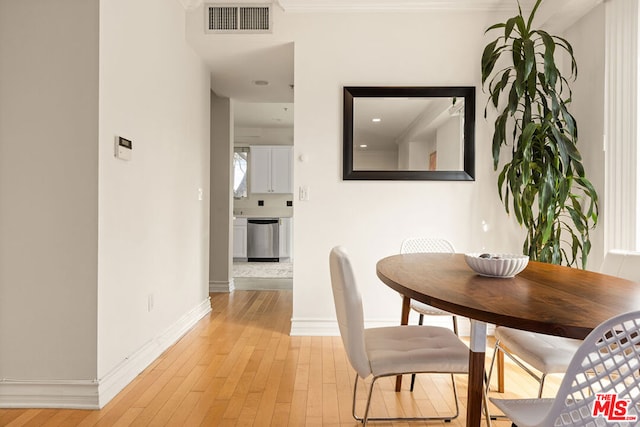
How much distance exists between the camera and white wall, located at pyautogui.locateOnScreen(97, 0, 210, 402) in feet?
7.40

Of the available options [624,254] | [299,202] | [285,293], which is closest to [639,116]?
[624,254]

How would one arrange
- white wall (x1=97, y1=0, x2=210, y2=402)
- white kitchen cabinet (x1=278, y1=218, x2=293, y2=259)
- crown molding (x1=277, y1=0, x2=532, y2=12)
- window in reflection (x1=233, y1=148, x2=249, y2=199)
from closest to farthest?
white wall (x1=97, y1=0, x2=210, y2=402) → crown molding (x1=277, y1=0, x2=532, y2=12) → white kitchen cabinet (x1=278, y1=218, x2=293, y2=259) → window in reflection (x1=233, y1=148, x2=249, y2=199)

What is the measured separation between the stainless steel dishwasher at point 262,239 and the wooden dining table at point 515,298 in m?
6.24

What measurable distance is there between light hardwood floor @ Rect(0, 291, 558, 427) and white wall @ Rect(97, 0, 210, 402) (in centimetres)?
21

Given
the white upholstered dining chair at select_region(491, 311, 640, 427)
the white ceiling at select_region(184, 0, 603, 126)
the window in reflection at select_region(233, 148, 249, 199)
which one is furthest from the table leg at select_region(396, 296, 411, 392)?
the window in reflection at select_region(233, 148, 249, 199)

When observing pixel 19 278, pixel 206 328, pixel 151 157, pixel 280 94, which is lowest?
pixel 206 328

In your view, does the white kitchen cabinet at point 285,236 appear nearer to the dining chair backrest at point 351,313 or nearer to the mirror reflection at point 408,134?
the mirror reflection at point 408,134

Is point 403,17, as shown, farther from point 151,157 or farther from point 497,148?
point 151,157

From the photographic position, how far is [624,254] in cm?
200

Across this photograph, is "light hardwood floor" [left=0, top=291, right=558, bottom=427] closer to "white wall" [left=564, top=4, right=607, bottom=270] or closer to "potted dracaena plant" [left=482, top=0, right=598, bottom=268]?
"potted dracaena plant" [left=482, top=0, right=598, bottom=268]

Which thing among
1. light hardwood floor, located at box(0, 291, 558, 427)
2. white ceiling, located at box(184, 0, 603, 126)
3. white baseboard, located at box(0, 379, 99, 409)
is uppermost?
white ceiling, located at box(184, 0, 603, 126)

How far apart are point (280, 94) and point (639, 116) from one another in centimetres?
341

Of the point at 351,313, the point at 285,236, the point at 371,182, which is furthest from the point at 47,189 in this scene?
the point at 285,236

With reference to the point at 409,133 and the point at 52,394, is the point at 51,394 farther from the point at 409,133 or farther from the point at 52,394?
the point at 409,133
